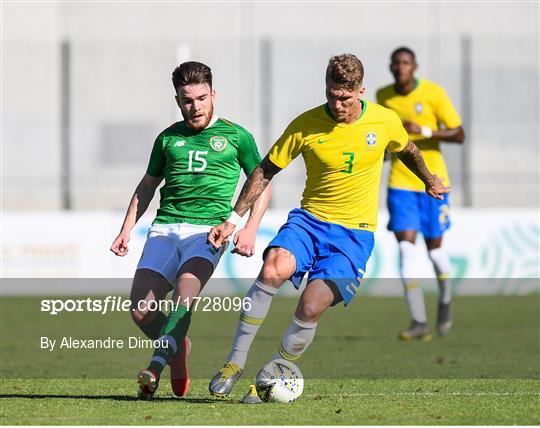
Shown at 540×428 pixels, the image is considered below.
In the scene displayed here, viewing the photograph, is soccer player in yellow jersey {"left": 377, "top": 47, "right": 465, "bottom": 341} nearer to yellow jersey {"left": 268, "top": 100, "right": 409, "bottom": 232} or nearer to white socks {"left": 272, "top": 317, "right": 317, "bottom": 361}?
yellow jersey {"left": 268, "top": 100, "right": 409, "bottom": 232}

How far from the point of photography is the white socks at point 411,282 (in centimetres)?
1207

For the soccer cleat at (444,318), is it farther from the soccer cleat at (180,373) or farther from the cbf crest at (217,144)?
the cbf crest at (217,144)

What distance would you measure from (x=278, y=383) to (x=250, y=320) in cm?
42

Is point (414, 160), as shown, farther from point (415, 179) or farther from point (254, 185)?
point (415, 179)

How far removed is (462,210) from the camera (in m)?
18.1

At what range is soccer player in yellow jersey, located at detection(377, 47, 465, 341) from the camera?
39.6 feet

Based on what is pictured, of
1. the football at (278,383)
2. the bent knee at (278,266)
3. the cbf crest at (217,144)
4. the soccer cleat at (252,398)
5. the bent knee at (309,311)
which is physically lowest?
the soccer cleat at (252,398)

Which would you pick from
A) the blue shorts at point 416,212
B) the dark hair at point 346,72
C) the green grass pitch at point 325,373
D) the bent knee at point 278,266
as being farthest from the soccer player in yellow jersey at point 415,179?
the bent knee at point 278,266

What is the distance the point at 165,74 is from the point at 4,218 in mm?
4917

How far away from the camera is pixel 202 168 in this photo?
7969mm

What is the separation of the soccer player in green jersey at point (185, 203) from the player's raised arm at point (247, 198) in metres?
0.18

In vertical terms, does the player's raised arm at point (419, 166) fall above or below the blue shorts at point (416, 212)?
above

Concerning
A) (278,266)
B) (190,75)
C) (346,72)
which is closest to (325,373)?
(278,266)

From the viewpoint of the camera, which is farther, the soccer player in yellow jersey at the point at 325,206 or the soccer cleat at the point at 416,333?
the soccer cleat at the point at 416,333
